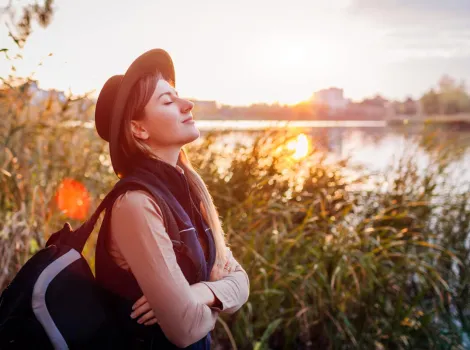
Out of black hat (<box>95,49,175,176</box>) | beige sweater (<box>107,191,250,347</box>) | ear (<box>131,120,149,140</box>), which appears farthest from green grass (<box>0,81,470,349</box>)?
beige sweater (<box>107,191,250,347</box>)

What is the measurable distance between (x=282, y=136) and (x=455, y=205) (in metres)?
2.19

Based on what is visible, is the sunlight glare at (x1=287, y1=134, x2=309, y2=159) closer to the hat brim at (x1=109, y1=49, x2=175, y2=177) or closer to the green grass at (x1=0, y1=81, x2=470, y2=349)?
the green grass at (x1=0, y1=81, x2=470, y2=349)

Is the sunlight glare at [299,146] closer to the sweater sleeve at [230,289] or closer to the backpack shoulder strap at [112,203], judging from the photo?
the sweater sleeve at [230,289]

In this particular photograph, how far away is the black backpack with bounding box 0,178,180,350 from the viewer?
148 cm

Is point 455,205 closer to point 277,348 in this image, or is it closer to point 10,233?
point 277,348

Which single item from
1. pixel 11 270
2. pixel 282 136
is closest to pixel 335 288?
pixel 282 136

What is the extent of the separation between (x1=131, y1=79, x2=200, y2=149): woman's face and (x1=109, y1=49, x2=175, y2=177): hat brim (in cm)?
5

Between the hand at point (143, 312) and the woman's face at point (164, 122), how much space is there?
467mm

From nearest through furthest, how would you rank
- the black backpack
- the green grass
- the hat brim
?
the black backpack < the hat brim < the green grass

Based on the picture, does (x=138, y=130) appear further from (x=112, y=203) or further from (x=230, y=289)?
(x=230, y=289)

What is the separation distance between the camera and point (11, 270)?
3.06m

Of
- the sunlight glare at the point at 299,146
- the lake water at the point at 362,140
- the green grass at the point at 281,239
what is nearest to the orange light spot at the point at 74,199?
the green grass at the point at 281,239

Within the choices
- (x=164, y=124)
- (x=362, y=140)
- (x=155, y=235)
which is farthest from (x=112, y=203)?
(x=362, y=140)

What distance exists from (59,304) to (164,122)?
1.95 feet
